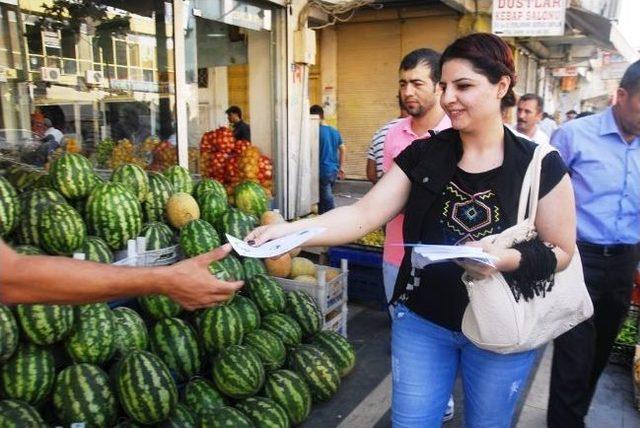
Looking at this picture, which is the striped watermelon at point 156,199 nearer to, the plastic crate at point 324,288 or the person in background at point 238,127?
the plastic crate at point 324,288

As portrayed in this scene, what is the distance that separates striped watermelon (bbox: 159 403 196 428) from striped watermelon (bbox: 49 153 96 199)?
1.56 m

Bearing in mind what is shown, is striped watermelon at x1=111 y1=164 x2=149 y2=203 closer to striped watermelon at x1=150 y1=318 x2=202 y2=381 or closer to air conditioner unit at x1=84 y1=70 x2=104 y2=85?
striped watermelon at x1=150 y1=318 x2=202 y2=381

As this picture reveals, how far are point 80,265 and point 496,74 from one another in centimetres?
164

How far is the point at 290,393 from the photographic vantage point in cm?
342

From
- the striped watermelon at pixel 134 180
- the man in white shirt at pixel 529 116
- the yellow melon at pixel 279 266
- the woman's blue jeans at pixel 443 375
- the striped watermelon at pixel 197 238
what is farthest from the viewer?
the man in white shirt at pixel 529 116

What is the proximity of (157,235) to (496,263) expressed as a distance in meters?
2.50

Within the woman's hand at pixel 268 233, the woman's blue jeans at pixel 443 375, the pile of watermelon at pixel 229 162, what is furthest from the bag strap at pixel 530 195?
the pile of watermelon at pixel 229 162

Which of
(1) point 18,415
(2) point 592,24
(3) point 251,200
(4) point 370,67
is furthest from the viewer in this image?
(4) point 370,67

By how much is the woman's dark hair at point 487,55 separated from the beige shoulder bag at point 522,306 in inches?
13.2

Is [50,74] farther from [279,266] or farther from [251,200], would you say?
[279,266]

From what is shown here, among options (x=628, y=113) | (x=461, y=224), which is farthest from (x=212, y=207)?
(x=628, y=113)

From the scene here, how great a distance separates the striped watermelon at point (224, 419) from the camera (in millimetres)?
2918

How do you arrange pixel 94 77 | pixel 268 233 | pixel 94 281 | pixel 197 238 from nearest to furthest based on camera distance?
pixel 94 281 < pixel 268 233 < pixel 197 238 < pixel 94 77

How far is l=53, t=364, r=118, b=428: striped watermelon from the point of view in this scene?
9.12 ft
